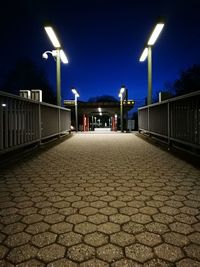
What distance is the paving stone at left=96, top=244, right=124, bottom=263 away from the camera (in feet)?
6.15

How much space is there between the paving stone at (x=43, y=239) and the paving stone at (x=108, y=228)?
0.41 meters

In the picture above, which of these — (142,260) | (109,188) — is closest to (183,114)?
(109,188)

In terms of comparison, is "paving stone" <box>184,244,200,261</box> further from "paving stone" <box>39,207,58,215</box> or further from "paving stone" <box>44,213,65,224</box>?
"paving stone" <box>39,207,58,215</box>

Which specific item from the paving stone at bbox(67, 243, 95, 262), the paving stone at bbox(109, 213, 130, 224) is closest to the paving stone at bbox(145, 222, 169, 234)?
the paving stone at bbox(109, 213, 130, 224)

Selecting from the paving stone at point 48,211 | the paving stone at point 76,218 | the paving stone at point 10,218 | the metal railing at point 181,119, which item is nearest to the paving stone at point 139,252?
the paving stone at point 76,218

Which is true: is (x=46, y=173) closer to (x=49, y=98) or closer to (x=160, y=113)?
(x=160, y=113)

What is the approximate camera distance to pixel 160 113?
8828 millimetres

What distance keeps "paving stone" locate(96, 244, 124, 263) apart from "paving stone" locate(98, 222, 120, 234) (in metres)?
0.24

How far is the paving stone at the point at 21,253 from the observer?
6.13ft

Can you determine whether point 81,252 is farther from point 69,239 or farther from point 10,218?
point 10,218

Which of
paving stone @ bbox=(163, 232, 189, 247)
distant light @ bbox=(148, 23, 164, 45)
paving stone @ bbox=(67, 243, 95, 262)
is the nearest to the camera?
paving stone @ bbox=(67, 243, 95, 262)

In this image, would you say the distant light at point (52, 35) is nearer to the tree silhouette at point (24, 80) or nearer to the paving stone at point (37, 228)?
the paving stone at point (37, 228)

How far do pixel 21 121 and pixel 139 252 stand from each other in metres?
4.96

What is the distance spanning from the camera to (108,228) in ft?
7.72
